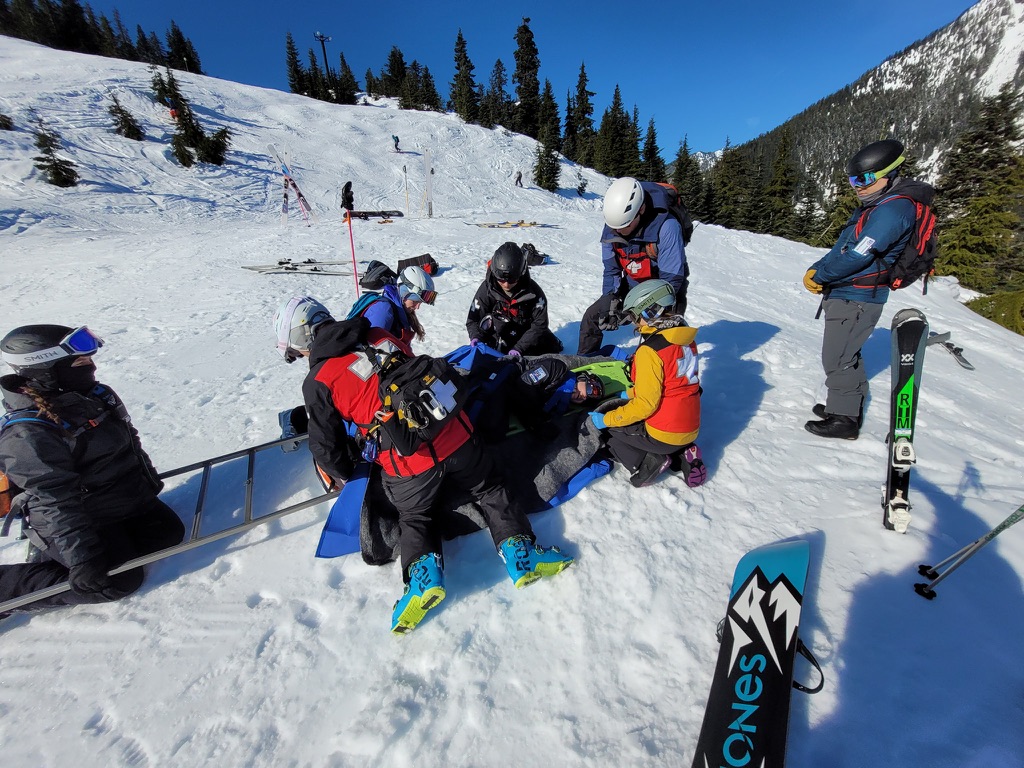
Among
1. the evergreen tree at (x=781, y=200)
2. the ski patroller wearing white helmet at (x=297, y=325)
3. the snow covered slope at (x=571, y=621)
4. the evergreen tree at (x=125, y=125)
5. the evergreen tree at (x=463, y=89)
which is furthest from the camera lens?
the evergreen tree at (x=463, y=89)

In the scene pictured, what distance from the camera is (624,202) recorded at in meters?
4.02

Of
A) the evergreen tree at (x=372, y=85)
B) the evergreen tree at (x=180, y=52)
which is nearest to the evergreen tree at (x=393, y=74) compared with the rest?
the evergreen tree at (x=372, y=85)

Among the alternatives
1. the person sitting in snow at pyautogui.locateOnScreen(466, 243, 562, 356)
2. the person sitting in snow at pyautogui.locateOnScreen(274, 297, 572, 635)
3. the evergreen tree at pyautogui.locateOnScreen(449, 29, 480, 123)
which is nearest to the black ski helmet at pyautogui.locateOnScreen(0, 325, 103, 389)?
the person sitting in snow at pyautogui.locateOnScreen(274, 297, 572, 635)

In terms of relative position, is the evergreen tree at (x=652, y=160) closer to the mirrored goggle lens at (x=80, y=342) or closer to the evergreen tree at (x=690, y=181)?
the evergreen tree at (x=690, y=181)

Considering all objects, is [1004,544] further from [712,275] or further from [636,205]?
[712,275]

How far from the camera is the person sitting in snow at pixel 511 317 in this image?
5020 millimetres

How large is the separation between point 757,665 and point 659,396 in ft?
5.26

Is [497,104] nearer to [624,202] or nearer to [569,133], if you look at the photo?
[569,133]

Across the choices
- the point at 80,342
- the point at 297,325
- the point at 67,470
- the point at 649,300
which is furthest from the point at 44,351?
the point at 649,300

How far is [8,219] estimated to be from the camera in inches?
469

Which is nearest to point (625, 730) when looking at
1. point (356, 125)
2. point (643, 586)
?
point (643, 586)

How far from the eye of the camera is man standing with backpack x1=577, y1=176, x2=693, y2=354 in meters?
4.07

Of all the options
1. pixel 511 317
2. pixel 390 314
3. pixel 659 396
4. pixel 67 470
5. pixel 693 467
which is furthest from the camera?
pixel 511 317

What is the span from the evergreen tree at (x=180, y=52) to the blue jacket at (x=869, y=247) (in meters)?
71.6
